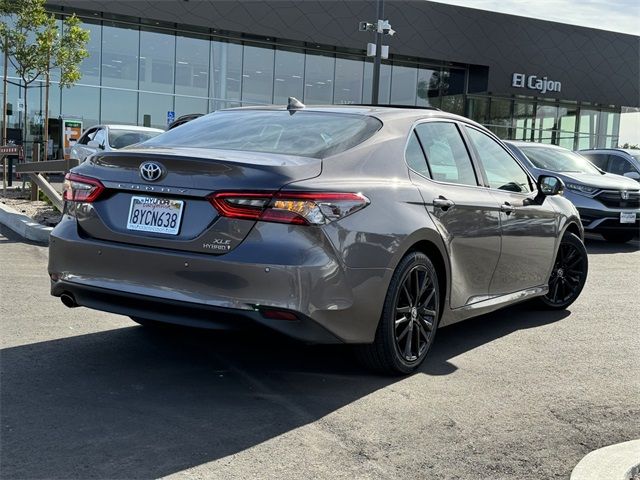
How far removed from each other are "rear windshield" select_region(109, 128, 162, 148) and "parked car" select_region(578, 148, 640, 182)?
9269 mm

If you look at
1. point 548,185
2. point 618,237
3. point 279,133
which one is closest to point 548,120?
point 618,237

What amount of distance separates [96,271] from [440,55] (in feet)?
109

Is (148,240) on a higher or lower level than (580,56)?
lower

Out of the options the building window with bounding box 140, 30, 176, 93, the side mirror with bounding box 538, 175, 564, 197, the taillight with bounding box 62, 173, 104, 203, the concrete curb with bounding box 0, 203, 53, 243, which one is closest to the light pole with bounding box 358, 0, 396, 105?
the building window with bounding box 140, 30, 176, 93

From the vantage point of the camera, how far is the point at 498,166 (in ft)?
18.9

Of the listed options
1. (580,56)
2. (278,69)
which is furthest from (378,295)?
(580,56)

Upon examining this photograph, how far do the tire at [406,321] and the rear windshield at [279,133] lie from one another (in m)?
0.79

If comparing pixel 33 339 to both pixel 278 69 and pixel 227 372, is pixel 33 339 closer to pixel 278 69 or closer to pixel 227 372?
pixel 227 372

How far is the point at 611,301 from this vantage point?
743 cm

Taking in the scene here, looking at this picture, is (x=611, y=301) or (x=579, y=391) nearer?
(x=579, y=391)

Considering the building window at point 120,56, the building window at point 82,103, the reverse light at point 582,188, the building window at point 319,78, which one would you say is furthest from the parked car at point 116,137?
the building window at point 319,78

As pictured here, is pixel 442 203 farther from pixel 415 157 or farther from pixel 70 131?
pixel 70 131

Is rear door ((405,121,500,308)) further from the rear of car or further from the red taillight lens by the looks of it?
the red taillight lens

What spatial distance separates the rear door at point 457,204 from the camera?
464 cm
